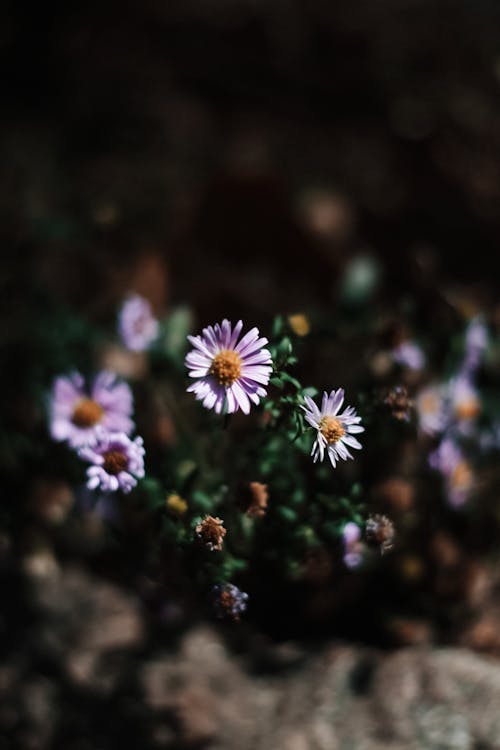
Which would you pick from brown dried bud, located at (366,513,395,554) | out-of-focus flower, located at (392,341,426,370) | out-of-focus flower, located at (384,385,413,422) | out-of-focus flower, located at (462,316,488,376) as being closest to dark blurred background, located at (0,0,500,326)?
out-of-focus flower, located at (462,316,488,376)

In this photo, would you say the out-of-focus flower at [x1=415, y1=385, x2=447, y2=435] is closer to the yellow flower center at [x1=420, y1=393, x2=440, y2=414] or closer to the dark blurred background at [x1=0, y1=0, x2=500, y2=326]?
the yellow flower center at [x1=420, y1=393, x2=440, y2=414]

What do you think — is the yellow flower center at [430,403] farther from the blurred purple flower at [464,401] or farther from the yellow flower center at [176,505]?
the yellow flower center at [176,505]

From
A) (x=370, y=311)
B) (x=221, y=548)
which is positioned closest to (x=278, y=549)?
(x=221, y=548)

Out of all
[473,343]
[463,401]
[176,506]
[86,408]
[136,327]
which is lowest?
[176,506]

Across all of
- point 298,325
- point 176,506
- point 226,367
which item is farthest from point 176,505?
point 298,325

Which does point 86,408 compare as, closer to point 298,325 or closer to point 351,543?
point 298,325

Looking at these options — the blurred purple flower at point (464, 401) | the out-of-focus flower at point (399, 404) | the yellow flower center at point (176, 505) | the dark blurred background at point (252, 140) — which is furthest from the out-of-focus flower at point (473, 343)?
the yellow flower center at point (176, 505)
